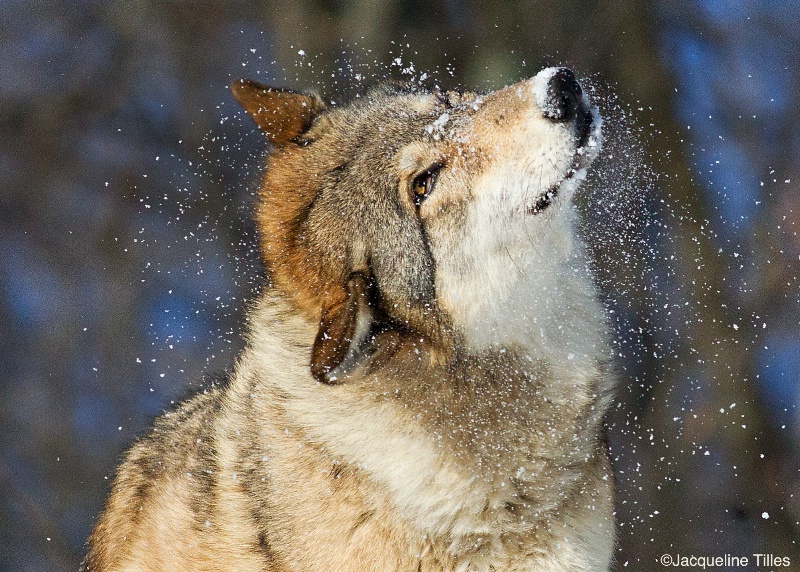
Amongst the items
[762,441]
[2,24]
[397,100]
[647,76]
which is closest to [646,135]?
[647,76]

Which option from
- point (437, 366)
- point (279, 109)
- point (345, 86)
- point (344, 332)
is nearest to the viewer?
point (344, 332)

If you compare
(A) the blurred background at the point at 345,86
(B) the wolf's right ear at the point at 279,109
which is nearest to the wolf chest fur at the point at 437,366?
(B) the wolf's right ear at the point at 279,109

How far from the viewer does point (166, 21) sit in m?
6.89

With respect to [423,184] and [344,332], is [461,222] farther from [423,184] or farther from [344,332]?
[344,332]

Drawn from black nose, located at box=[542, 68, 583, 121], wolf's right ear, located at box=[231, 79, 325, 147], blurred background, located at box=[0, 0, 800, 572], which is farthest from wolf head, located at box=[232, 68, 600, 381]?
blurred background, located at box=[0, 0, 800, 572]

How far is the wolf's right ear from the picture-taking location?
3039 millimetres

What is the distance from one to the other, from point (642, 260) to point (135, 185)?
182 inches

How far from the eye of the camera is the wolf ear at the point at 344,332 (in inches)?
86.7

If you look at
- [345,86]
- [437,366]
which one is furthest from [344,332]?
[345,86]

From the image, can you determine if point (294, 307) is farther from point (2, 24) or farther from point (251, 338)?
point (2, 24)

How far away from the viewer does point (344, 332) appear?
228 centimetres

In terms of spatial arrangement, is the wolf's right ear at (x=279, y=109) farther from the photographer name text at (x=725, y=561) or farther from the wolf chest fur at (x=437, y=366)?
the photographer name text at (x=725, y=561)

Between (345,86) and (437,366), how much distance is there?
374cm

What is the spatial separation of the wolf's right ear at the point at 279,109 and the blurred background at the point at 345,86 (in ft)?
9.03
